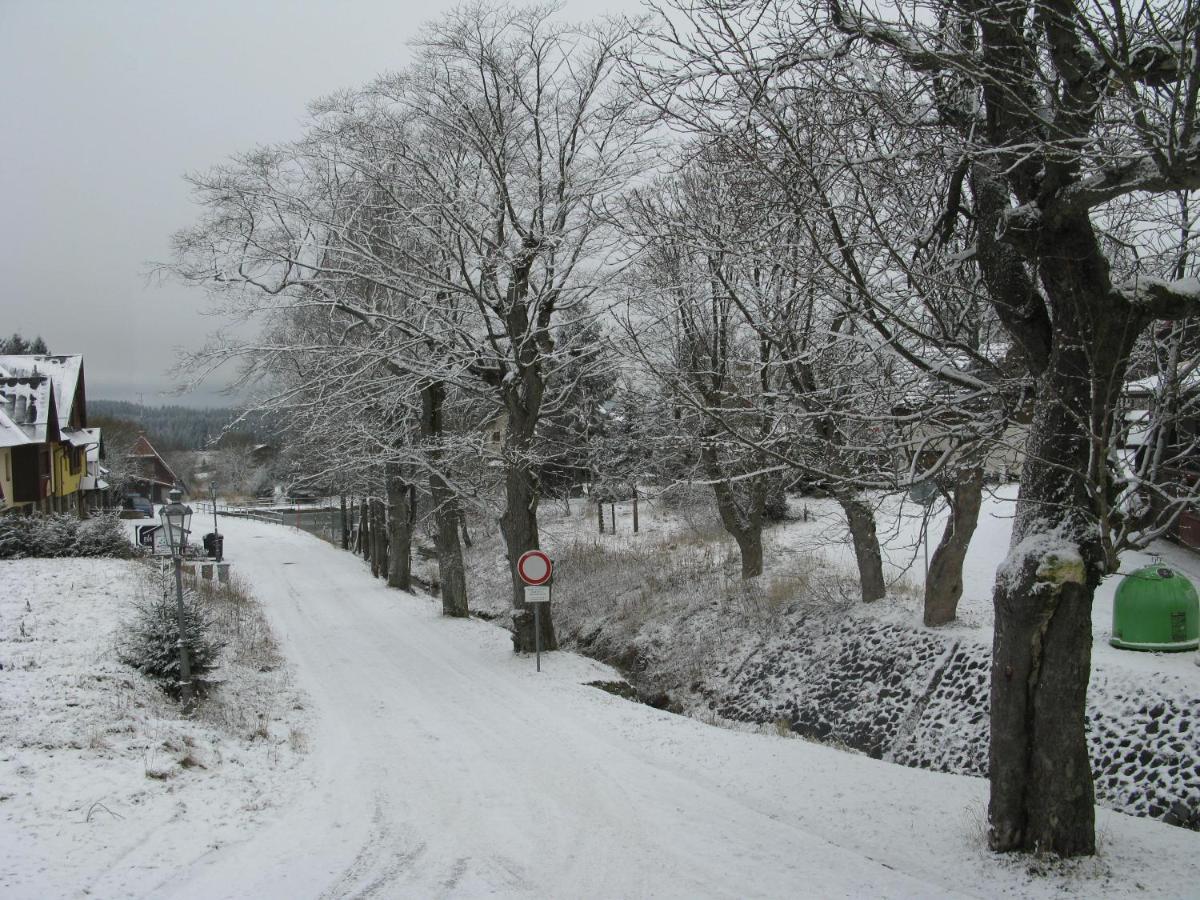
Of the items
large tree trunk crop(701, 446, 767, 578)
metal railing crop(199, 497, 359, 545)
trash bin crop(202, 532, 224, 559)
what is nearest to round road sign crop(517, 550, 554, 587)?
large tree trunk crop(701, 446, 767, 578)

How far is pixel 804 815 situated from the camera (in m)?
7.69

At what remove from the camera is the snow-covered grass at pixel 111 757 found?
5680 millimetres

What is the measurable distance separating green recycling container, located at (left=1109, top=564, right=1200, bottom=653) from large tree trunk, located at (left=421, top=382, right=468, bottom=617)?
14475 mm

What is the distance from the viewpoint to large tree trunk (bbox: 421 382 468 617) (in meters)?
21.2

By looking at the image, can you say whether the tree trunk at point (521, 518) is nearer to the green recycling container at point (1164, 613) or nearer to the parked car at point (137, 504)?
the green recycling container at point (1164, 613)

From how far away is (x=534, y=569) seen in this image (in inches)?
553

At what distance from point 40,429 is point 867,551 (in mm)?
30318

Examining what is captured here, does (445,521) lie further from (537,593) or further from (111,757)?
(111,757)

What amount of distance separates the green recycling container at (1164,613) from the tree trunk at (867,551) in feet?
13.1

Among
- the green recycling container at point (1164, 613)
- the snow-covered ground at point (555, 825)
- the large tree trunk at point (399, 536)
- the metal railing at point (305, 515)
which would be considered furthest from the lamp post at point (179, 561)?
the metal railing at point (305, 515)

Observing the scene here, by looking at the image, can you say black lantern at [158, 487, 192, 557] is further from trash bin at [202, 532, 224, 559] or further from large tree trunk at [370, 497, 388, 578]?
trash bin at [202, 532, 224, 559]

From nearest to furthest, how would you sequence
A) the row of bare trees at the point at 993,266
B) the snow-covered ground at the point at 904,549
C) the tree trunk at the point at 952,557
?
the row of bare trees at the point at 993,266 → the snow-covered ground at the point at 904,549 → the tree trunk at the point at 952,557

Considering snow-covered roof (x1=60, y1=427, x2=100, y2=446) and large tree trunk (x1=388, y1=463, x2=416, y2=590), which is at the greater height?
snow-covered roof (x1=60, y1=427, x2=100, y2=446)

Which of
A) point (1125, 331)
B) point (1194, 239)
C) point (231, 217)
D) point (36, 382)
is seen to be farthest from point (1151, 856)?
point (36, 382)
